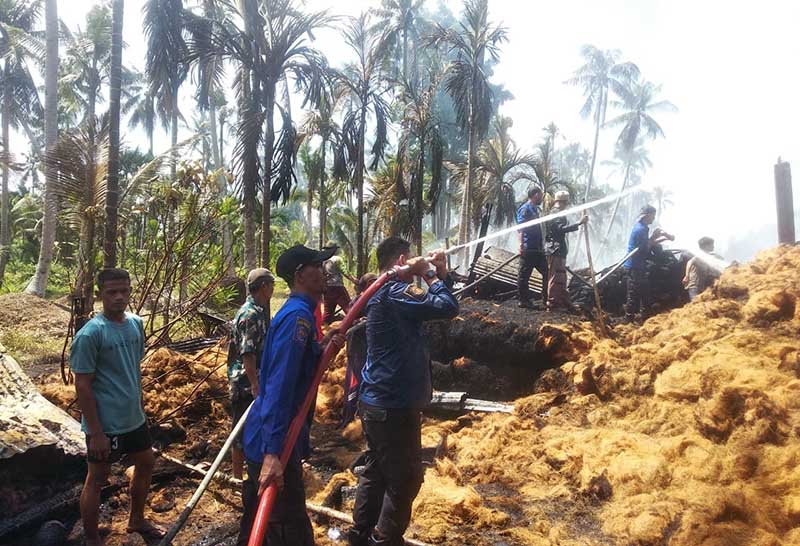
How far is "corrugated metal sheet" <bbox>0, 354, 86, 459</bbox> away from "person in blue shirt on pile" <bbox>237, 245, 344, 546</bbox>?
2.25m

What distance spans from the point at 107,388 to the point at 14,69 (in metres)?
27.5

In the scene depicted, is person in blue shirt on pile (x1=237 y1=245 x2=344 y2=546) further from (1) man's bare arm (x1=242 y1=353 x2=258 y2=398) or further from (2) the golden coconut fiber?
(2) the golden coconut fiber

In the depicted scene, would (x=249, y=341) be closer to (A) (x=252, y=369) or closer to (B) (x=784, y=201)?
(A) (x=252, y=369)

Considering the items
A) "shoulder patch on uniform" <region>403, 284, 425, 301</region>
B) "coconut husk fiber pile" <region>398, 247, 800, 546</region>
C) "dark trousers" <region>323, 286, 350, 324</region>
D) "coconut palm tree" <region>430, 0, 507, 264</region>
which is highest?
"coconut palm tree" <region>430, 0, 507, 264</region>

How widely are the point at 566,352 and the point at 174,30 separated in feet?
24.8

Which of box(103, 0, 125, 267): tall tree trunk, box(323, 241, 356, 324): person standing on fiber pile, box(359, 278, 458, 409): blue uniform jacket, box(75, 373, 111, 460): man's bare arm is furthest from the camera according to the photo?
box(323, 241, 356, 324): person standing on fiber pile

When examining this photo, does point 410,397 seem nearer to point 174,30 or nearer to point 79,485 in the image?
point 79,485

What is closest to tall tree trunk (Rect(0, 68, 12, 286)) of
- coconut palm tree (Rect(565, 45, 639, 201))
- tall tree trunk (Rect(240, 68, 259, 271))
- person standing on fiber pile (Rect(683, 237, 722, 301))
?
tall tree trunk (Rect(240, 68, 259, 271))

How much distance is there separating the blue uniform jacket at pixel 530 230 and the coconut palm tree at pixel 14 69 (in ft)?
65.0

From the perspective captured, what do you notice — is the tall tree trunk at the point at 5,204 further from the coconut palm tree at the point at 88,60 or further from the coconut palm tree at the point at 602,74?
the coconut palm tree at the point at 602,74

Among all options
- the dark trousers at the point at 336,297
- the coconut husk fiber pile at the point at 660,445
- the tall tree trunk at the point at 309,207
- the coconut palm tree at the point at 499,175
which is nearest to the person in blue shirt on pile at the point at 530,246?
the coconut husk fiber pile at the point at 660,445

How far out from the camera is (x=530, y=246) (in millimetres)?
7988

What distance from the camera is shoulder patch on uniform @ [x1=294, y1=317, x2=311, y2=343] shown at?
233 centimetres

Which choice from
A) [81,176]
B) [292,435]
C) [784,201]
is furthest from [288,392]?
[784,201]
